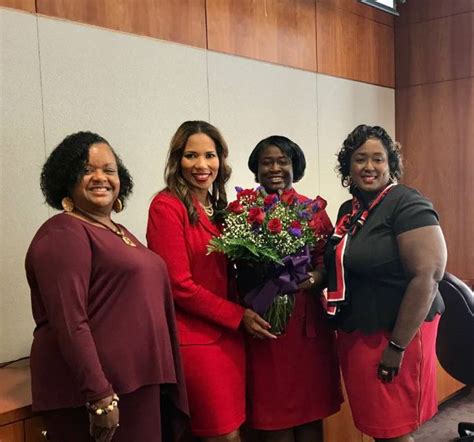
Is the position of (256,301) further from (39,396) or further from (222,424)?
(39,396)

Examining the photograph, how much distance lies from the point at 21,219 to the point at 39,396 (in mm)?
1107

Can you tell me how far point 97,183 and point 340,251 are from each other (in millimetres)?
914

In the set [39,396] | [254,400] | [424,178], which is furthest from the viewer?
[424,178]

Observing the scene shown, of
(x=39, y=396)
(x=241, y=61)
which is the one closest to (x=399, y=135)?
(x=241, y=61)

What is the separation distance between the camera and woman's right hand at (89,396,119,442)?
1487 millimetres

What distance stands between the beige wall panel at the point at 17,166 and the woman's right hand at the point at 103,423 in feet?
3.68

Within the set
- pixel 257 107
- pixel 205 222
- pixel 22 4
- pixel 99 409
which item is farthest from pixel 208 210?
pixel 257 107

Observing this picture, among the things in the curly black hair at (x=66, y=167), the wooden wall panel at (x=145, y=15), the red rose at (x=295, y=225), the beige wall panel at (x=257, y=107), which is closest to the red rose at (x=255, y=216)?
the red rose at (x=295, y=225)

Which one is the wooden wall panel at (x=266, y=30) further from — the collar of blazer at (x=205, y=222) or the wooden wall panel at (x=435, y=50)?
the collar of blazer at (x=205, y=222)

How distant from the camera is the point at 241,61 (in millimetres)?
3527

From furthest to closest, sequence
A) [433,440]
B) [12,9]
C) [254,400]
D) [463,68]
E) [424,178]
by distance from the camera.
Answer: [424,178] < [463,68] < [433,440] < [12,9] < [254,400]

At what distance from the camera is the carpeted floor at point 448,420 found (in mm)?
3372

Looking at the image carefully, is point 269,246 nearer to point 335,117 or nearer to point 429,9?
point 335,117

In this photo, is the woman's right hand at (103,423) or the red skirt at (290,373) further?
the red skirt at (290,373)
